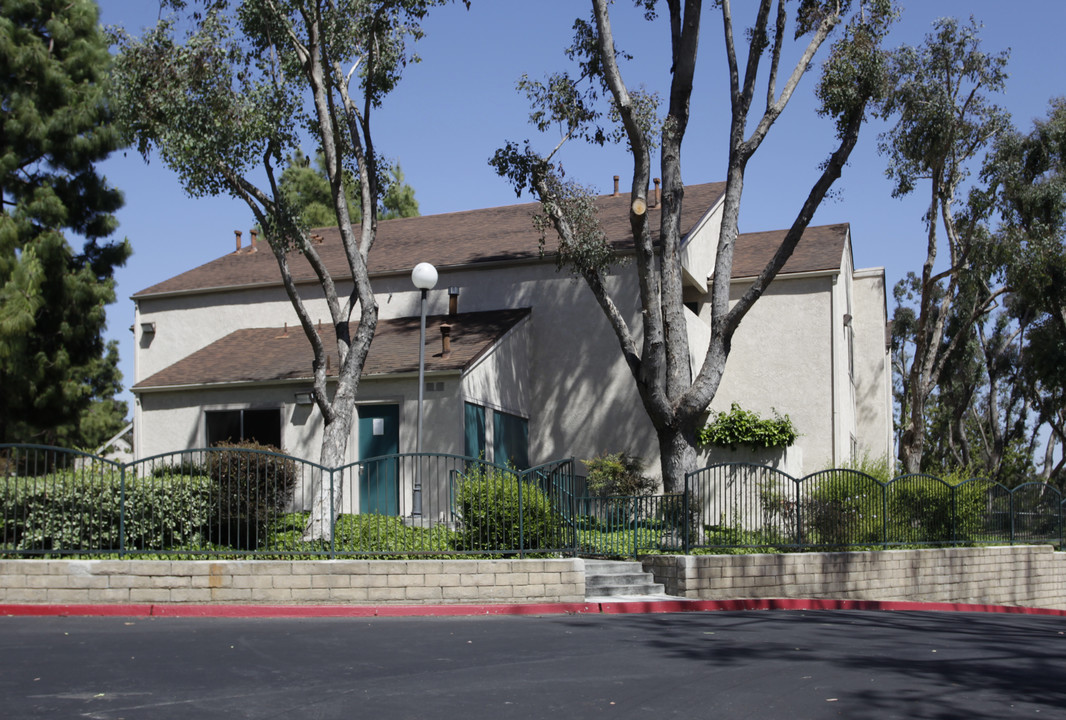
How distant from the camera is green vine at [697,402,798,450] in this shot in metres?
21.6

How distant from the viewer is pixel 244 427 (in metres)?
21.8

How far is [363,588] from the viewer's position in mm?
12508

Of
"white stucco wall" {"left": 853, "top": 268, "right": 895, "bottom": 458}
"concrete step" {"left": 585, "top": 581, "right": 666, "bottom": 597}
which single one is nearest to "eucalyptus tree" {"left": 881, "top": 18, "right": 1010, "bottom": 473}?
"white stucco wall" {"left": 853, "top": 268, "right": 895, "bottom": 458}

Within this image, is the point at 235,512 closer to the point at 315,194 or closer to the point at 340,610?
the point at 340,610

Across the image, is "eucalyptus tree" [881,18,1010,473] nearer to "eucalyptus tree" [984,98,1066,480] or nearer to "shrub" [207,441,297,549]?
"eucalyptus tree" [984,98,1066,480]

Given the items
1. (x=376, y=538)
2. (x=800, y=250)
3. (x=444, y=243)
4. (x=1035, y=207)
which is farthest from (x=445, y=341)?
(x=1035, y=207)

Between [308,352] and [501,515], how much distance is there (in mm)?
10901

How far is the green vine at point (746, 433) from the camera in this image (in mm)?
21578

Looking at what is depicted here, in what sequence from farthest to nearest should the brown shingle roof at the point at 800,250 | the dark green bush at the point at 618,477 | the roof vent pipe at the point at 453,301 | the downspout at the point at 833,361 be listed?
the brown shingle roof at the point at 800,250
the roof vent pipe at the point at 453,301
the downspout at the point at 833,361
the dark green bush at the point at 618,477

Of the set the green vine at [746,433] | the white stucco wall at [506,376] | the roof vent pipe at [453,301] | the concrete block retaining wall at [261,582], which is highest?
the roof vent pipe at [453,301]

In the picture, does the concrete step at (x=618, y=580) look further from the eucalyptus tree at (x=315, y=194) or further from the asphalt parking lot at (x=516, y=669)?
the eucalyptus tree at (x=315, y=194)

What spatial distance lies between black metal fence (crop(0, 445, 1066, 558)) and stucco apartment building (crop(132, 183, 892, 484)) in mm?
5151

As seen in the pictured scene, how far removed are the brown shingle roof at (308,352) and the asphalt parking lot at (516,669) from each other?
949 centimetres

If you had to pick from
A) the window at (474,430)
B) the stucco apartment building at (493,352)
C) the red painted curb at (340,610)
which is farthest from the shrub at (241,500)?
the window at (474,430)
